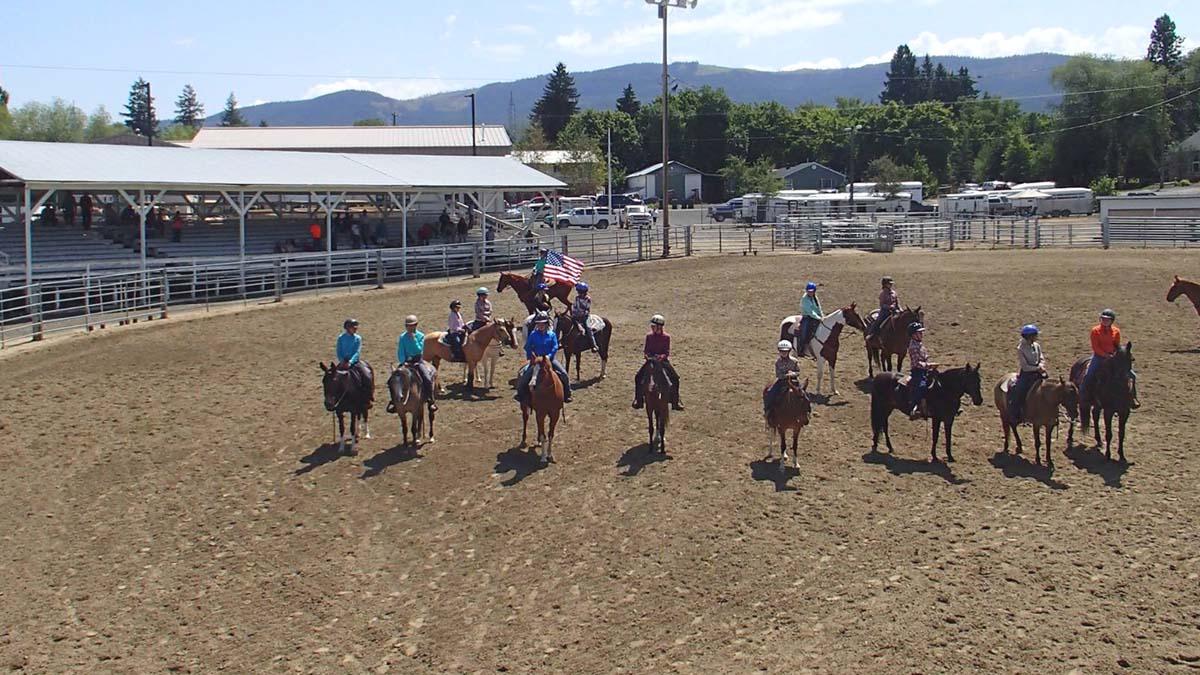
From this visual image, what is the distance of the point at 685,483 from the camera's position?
38.3ft

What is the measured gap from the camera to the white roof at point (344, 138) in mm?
71938

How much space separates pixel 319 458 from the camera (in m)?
13.0

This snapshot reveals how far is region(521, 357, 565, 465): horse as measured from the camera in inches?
490

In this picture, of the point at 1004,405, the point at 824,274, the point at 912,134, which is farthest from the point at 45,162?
the point at 912,134

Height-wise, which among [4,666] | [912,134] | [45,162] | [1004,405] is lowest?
[4,666]

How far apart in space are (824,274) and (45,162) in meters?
21.1

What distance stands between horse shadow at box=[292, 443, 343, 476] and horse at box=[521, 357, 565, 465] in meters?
2.44

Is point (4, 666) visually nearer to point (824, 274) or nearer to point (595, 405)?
point (595, 405)

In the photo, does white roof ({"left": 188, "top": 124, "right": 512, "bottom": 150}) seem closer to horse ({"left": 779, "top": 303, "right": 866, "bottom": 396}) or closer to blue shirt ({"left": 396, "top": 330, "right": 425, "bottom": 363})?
horse ({"left": 779, "top": 303, "right": 866, "bottom": 396})

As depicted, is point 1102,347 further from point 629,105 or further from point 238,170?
point 629,105

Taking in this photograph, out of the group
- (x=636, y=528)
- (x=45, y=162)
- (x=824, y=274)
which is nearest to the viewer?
(x=636, y=528)

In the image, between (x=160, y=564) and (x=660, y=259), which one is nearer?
(x=160, y=564)

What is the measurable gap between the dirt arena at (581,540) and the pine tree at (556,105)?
337 feet

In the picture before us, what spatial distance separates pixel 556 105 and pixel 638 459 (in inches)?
4341
